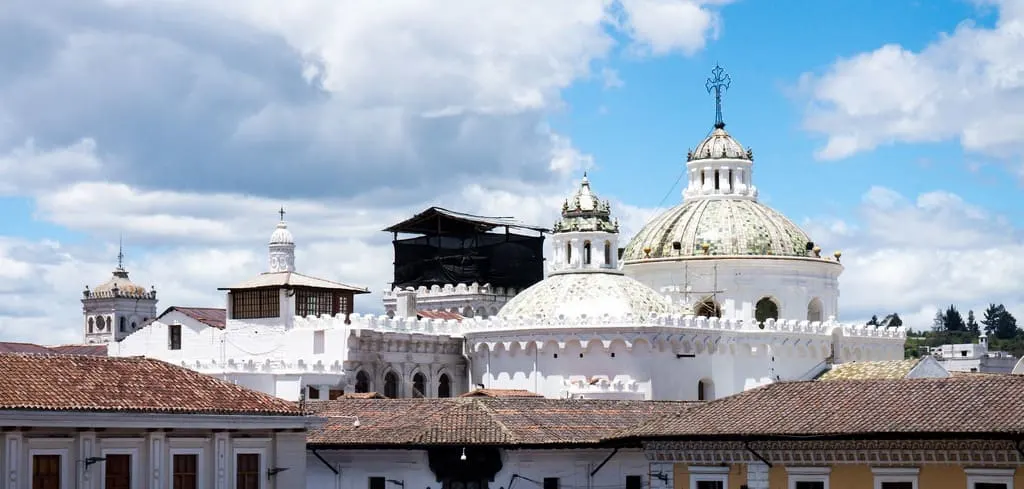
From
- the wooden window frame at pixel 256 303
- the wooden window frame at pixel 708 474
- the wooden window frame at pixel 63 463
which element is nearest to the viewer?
the wooden window frame at pixel 63 463

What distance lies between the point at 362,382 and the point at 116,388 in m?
35.3

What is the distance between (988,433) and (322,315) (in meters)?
46.1

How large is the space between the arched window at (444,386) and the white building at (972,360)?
121 feet

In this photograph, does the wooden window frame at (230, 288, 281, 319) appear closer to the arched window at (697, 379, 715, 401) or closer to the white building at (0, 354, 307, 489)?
the arched window at (697, 379, 715, 401)

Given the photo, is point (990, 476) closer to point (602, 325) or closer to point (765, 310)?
point (602, 325)

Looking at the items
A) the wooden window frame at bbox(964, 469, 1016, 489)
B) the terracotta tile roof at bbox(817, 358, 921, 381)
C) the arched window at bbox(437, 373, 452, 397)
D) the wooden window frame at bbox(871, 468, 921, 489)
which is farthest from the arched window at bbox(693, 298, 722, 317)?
the wooden window frame at bbox(964, 469, 1016, 489)

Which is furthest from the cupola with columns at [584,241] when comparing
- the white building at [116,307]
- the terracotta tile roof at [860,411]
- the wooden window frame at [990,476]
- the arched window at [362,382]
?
the white building at [116,307]

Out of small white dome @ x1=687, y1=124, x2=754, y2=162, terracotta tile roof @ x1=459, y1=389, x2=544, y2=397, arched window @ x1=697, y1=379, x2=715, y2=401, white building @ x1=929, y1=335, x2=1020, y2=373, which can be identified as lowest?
terracotta tile roof @ x1=459, y1=389, x2=544, y2=397

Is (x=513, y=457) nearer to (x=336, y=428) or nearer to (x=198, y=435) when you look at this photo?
(x=336, y=428)

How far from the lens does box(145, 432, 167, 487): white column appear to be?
4688cm

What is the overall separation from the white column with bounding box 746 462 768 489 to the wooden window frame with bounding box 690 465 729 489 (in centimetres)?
65

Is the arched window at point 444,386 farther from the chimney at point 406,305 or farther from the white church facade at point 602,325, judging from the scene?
the chimney at point 406,305

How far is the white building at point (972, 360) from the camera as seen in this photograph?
394 ft

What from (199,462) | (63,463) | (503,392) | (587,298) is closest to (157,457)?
(199,462)
